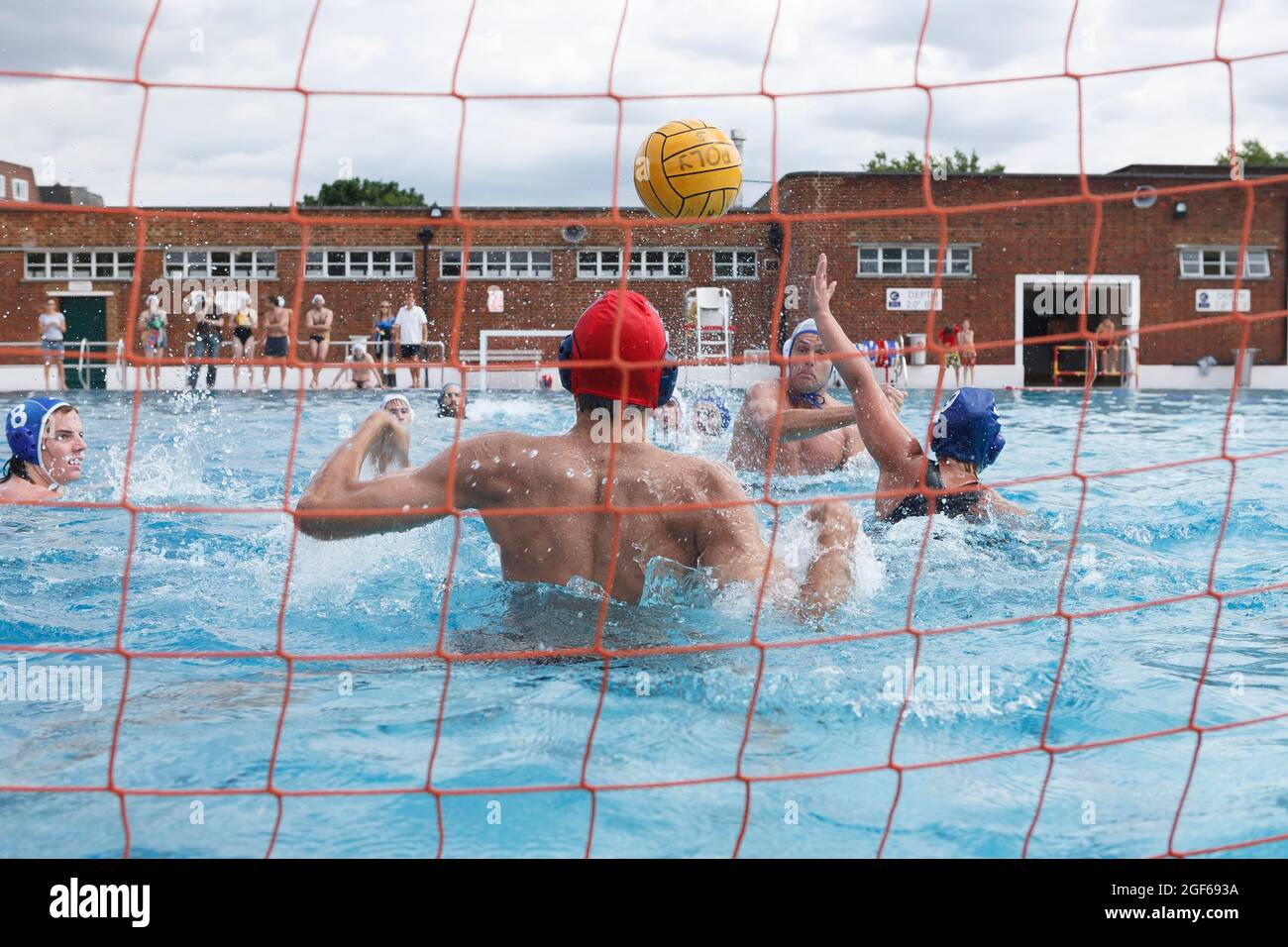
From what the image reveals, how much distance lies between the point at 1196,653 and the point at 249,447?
27.2 feet

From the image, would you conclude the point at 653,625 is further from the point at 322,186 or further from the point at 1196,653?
the point at 322,186

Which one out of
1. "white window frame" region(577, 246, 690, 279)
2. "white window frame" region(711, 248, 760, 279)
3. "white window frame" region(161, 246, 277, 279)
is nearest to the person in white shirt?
"white window frame" region(577, 246, 690, 279)

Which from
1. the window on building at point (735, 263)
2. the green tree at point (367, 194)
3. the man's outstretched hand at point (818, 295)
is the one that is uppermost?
the green tree at point (367, 194)

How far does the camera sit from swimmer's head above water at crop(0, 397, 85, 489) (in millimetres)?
5141

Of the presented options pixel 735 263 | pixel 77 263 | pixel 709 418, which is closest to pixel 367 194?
pixel 77 263

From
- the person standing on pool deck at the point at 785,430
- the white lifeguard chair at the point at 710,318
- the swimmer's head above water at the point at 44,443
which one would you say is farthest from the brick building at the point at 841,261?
the swimmer's head above water at the point at 44,443

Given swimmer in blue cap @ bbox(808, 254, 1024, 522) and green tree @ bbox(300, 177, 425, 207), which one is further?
green tree @ bbox(300, 177, 425, 207)

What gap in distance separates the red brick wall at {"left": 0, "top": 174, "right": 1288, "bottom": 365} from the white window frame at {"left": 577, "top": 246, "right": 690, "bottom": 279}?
18cm

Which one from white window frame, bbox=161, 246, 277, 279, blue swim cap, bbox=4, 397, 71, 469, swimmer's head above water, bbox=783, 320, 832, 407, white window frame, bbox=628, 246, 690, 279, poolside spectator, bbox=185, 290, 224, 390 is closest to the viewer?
blue swim cap, bbox=4, 397, 71, 469

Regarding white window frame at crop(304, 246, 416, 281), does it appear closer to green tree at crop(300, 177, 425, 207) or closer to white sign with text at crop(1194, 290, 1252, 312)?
white sign with text at crop(1194, 290, 1252, 312)

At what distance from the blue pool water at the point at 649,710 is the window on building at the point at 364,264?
21038mm

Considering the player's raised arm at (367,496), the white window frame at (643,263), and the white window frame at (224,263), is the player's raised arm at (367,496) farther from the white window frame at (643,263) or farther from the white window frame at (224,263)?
the white window frame at (224,263)

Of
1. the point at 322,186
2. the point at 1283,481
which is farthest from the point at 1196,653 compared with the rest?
the point at 322,186

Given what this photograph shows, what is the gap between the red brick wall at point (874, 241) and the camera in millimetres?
23703
